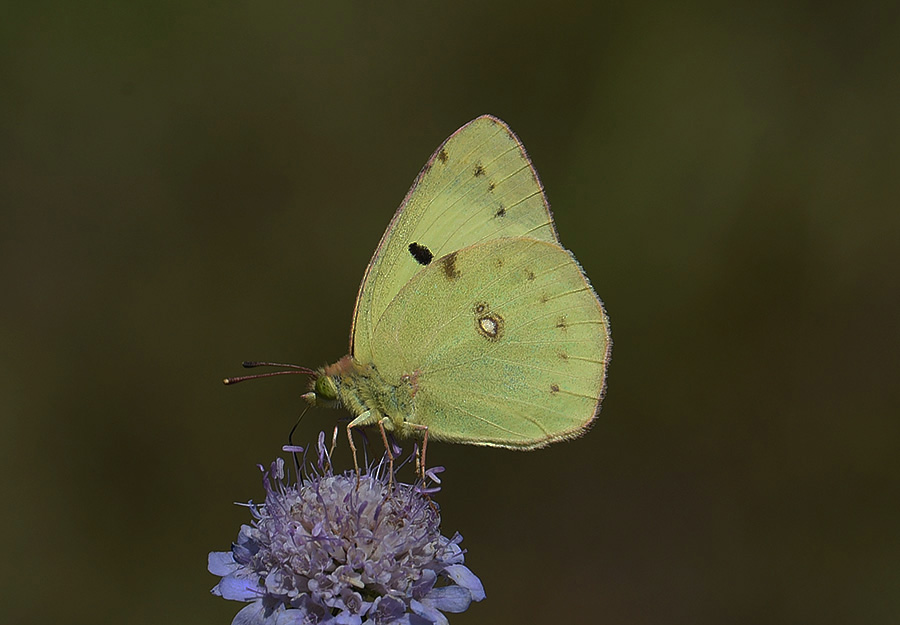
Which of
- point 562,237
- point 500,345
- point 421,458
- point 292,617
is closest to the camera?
point 292,617

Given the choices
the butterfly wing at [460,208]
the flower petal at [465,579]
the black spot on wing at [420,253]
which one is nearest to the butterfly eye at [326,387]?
the butterfly wing at [460,208]

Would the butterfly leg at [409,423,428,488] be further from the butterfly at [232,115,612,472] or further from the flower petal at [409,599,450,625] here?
the flower petal at [409,599,450,625]

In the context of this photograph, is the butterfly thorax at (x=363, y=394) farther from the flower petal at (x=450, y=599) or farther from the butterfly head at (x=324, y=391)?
the flower petal at (x=450, y=599)

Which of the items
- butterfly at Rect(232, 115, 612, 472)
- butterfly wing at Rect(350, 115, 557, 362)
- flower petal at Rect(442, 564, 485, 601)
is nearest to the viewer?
flower petal at Rect(442, 564, 485, 601)

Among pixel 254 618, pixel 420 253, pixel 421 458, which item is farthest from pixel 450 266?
pixel 254 618

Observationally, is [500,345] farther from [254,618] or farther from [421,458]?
[254,618]

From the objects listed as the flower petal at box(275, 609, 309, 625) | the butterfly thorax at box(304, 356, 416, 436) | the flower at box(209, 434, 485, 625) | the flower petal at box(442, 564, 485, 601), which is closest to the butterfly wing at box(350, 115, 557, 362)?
the butterfly thorax at box(304, 356, 416, 436)

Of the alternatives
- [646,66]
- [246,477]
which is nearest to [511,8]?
[646,66]
